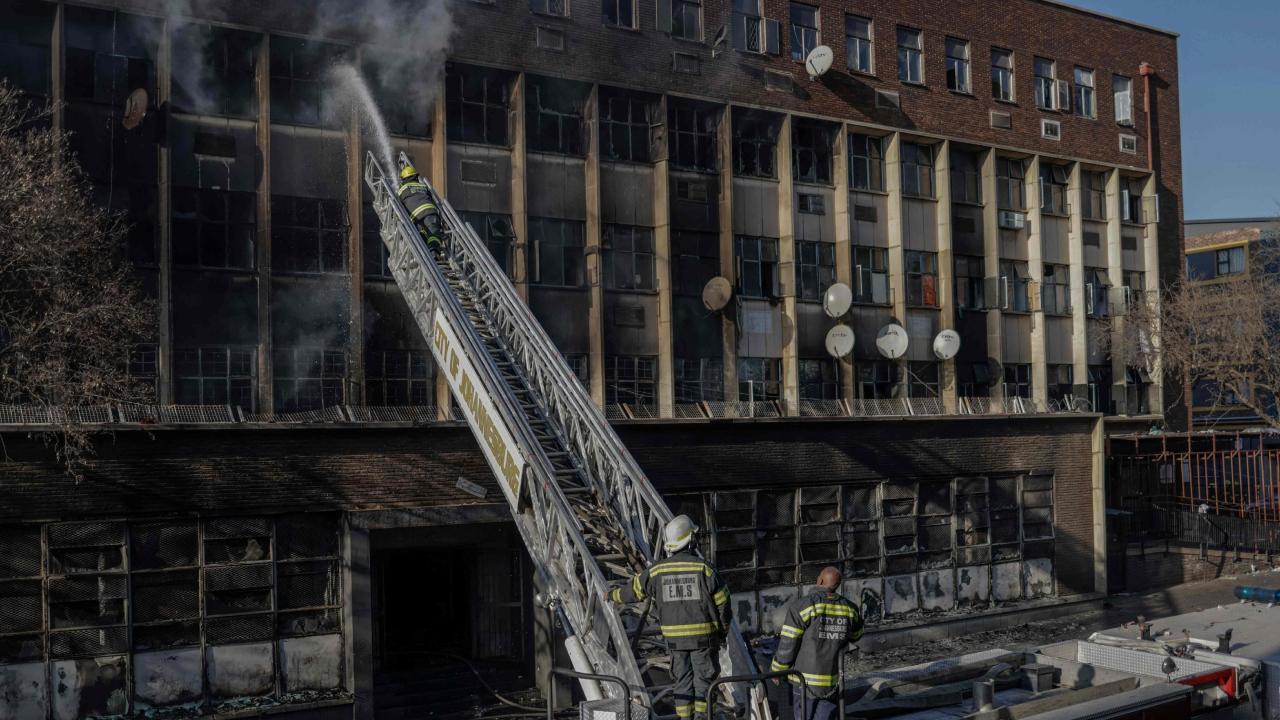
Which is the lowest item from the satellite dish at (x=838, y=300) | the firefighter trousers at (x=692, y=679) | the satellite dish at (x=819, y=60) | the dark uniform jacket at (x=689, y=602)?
the firefighter trousers at (x=692, y=679)

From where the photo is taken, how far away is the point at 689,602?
947 centimetres

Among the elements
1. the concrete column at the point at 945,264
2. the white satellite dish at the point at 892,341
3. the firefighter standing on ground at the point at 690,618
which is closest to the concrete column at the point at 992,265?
the concrete column at the point at 945,264

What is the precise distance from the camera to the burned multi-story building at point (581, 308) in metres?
16.5

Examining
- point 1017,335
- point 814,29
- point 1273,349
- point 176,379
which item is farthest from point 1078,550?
point 176,379

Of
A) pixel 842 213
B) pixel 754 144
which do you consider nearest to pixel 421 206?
pixel 754 144

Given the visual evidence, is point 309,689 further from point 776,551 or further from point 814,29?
A: point 814,29

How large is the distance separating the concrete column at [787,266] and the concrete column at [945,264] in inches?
168

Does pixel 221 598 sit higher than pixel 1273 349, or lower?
lower

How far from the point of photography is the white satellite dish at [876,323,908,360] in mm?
24922

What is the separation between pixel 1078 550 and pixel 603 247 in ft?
43.3

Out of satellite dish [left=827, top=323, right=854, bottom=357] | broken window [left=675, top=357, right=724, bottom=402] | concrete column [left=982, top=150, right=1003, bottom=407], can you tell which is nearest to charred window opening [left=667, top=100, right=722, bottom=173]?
broken window [left=675, top=357, right=724, bottom=402]

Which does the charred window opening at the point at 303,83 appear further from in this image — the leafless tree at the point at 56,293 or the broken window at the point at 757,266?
the broken window at the point at 757,266

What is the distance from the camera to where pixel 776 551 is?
2181 centimetres

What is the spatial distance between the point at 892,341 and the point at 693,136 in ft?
20.7
